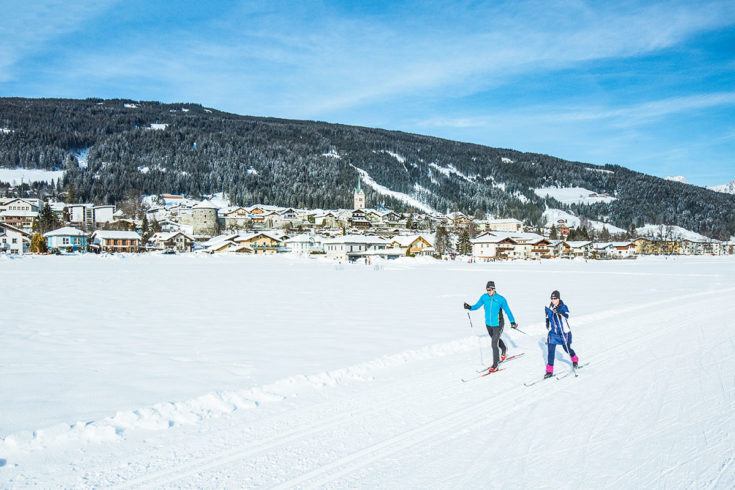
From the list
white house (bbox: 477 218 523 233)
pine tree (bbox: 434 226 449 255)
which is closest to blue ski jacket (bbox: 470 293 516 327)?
pine tree (bbox: 434 226 449 255)

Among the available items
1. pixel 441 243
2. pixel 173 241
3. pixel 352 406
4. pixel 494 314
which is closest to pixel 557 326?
pixel 494 314

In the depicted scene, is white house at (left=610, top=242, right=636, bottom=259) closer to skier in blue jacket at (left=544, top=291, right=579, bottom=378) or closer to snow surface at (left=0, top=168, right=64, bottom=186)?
skier in blue jacket at (left=544, top=291, right=579, bottom=378)

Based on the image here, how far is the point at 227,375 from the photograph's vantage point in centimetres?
788

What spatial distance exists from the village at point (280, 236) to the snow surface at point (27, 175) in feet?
142

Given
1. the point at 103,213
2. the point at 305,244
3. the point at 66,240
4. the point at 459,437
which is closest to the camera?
the point at 459,437

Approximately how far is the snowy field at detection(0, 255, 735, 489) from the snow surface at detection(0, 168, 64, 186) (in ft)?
595

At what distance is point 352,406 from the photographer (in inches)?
247

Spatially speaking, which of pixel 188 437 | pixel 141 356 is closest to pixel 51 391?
pixel 141 356

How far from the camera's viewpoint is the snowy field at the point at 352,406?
4453 millimetres

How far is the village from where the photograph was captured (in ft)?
240

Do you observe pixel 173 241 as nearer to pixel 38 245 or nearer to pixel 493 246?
pixel 38 245

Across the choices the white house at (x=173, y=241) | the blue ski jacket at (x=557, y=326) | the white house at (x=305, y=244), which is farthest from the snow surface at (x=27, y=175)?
the blue ski jacket at (x=557, y=326)

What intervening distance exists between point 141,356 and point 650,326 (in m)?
12.4

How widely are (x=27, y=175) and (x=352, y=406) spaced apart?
203252 millimetres
